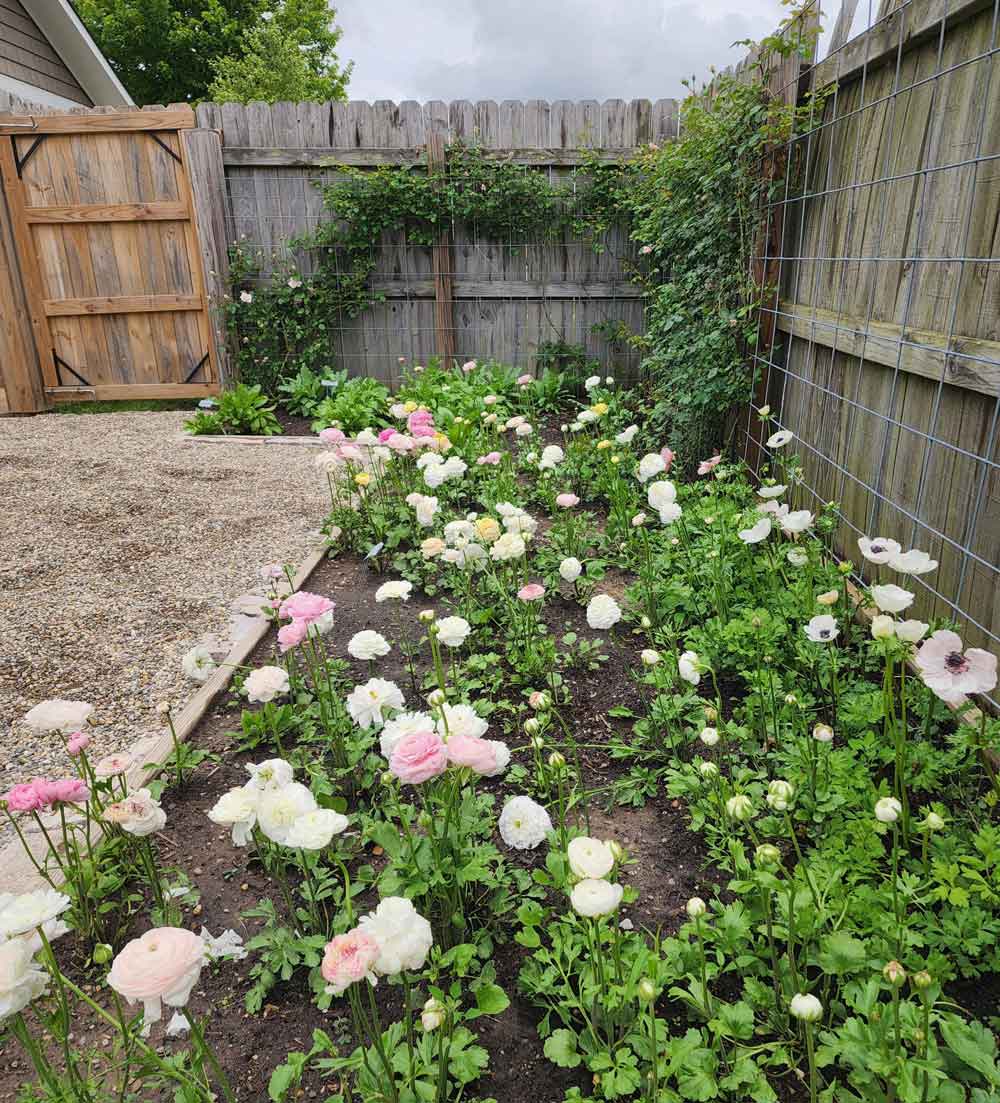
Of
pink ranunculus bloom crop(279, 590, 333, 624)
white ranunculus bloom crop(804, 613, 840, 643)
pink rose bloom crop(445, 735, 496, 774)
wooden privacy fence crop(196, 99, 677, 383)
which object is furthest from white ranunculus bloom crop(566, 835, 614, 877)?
wooden privacy fence crop(196, 99, 677, 383)

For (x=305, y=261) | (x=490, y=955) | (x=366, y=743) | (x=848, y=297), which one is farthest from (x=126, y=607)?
(x=305, y=261)

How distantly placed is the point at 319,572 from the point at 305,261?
371 centimetres

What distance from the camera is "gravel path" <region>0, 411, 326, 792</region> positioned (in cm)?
235

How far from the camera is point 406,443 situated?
303 cm

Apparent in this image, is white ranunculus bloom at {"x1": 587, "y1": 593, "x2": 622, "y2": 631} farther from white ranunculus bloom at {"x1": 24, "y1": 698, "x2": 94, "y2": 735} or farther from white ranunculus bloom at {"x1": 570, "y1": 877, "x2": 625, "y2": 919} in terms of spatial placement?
white ranunculus bloom at {"x1": 24, "y1": 698, "x2": 94, "y2": 735}

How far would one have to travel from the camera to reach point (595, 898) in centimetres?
94

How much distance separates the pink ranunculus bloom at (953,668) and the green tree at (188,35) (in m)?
19.2

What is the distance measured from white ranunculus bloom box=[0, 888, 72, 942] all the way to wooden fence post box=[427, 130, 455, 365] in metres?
5.45

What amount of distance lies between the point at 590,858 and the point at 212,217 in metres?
6.11

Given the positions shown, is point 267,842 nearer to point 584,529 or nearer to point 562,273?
point 584,529

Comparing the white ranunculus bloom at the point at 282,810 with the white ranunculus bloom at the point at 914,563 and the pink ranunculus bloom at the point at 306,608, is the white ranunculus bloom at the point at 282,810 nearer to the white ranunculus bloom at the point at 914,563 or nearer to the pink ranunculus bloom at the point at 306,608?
the pink ranunculus bloom at the point at 306,608

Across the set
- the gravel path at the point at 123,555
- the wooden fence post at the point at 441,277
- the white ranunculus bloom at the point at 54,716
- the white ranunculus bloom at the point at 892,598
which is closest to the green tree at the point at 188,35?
the wooden fence post at the point at 441,277

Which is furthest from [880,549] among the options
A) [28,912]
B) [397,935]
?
[28,912]

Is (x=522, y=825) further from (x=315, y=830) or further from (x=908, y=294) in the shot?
(x=908, y=294)
